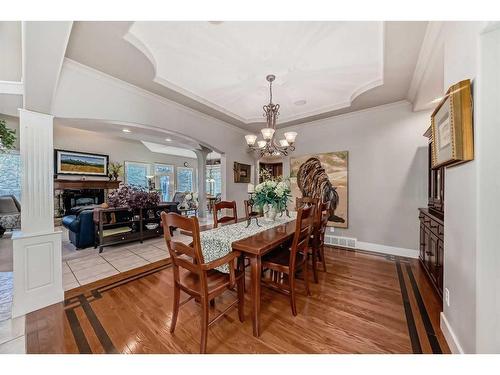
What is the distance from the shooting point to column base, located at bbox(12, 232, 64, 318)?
1.88 m

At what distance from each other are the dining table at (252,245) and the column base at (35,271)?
5.48 ft

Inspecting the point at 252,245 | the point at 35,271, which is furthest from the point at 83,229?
the point at 252,245

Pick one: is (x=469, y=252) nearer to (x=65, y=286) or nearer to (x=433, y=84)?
(x=433, y=84)

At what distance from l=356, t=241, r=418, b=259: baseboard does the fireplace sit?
308 inches

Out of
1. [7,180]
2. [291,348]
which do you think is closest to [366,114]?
[291,348]

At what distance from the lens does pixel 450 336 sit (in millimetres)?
1475

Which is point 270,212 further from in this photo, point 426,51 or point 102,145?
point 102,145

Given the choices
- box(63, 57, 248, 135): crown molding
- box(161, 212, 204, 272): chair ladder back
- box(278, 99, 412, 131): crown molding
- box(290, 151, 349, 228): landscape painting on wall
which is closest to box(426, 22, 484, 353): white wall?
box(161, 212, 204, 272): chair ladder back

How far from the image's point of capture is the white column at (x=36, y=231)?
1897 mm

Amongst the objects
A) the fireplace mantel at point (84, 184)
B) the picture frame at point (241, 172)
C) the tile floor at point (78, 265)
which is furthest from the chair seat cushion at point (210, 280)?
the fireplace mantel at point (84, 184)

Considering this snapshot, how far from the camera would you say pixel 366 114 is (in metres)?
3.71

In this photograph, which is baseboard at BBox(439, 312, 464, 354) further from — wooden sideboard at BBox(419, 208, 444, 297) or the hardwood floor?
wooden sideboard at BBox(419, 208, 444, 297)

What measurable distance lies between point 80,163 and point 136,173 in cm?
176

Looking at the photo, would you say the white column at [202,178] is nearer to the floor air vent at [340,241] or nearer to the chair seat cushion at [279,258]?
the floor air vent at [340,241]
